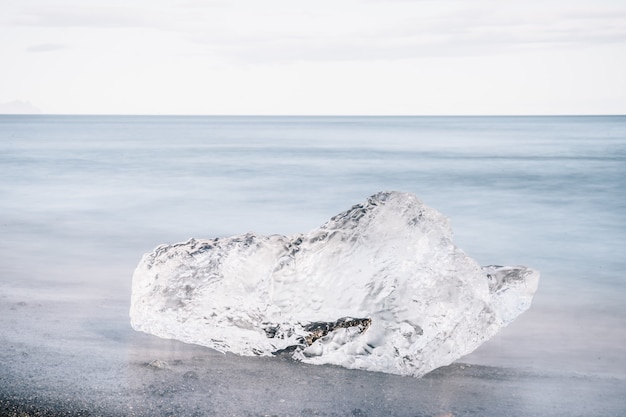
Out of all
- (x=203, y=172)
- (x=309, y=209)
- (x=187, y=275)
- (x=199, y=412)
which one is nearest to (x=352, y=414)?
(x=199, y=412)

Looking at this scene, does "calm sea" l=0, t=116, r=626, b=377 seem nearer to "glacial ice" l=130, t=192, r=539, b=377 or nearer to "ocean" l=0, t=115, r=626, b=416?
"ocean" l=0, t=115, r=626, b=416

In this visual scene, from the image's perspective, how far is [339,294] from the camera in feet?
15.4

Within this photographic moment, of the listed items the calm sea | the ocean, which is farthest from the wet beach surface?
the calm sea

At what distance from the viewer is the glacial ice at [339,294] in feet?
15.1

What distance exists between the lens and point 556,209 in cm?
1457

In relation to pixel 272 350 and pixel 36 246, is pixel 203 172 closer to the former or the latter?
pixel 36 246

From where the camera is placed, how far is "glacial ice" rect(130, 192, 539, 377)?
4.61 metres

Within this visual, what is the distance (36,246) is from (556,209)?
10.1 metres

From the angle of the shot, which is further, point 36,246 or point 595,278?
point 36,246

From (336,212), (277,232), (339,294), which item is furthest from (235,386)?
(336,212)

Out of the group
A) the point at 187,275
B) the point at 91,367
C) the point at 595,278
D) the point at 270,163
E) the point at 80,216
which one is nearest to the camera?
the point at 91,367

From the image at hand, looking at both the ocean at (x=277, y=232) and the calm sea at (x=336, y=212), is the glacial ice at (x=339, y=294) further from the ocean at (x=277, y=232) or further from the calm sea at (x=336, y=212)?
the calm sea at (x=336, y=212)

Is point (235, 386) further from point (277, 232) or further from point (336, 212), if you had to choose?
point (336, 212)

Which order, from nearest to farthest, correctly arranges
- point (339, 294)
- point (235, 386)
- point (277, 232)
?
point (235, 386) → point (339, 294) → point (277, 232)
